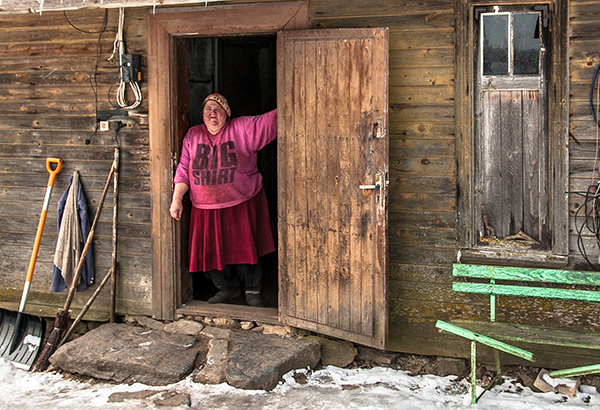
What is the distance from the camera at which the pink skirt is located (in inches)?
210

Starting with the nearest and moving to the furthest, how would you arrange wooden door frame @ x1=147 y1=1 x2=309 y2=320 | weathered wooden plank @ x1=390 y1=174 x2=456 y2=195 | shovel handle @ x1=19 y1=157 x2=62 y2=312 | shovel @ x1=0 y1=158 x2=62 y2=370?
weathered wooden plank @ x1=390 y1=174 x2=456 y2=195
wooden door frame @ x1=147 y1=1 x2=309 y2=320
shovel @ x1=0 y1=158 x2=62 y2=370
shovel handle @ x1=19 y1=157 x2=62 y2=312

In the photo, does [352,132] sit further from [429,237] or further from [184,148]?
[184,148]

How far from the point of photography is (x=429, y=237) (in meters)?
4.63

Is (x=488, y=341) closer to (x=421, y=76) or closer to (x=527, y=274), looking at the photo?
(x=527, y=274)

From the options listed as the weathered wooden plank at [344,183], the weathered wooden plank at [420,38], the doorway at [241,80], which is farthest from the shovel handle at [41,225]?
the weathered wooden plank at [420,38]

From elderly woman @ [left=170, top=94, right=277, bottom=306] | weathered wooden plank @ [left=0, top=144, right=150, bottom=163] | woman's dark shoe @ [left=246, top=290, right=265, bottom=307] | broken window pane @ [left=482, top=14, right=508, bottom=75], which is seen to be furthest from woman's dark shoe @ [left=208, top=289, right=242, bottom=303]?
broken window pane @ [left=482, top=14, right=508, bottom=75]

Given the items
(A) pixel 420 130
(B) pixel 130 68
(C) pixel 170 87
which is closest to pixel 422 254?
(A) pixel 420 130

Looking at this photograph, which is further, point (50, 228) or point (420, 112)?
point (50, 228)

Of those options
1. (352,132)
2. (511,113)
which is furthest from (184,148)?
(511,113)

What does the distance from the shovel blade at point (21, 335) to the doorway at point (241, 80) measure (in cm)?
173

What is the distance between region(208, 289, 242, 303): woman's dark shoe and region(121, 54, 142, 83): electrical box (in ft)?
6.59

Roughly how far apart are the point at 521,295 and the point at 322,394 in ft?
5.10

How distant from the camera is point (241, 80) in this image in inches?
307

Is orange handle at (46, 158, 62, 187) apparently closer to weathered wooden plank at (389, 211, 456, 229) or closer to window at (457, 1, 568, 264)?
weathered wooden plank at (389, 211, 456, 229)
